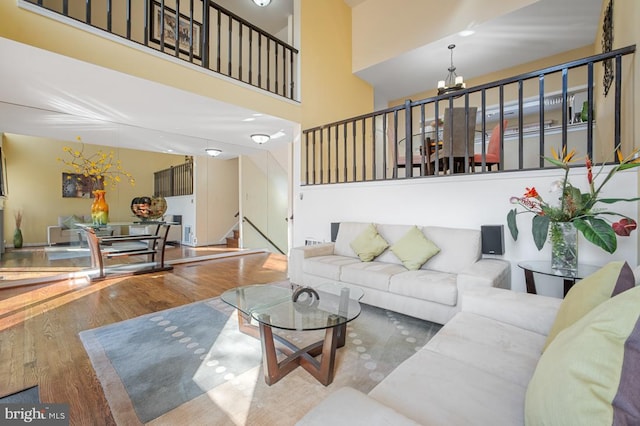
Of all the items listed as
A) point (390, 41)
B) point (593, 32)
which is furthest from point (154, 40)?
point (593, 32)

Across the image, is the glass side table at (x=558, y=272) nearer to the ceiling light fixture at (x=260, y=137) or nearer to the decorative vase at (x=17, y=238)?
the ceiling light fixture at (x=260, y=137)

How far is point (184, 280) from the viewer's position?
404 centimetres

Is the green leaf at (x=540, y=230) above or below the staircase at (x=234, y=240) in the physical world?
above

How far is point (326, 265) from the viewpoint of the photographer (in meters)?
3.13

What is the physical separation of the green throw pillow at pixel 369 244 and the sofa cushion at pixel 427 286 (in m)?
0.57

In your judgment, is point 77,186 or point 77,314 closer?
point 77,314

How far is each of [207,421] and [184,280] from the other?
2980mm

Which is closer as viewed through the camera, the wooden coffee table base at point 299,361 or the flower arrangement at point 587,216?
the wooden coffee table base at point 299,361

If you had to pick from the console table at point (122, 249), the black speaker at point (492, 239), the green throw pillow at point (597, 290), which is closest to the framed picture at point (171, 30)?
the console table at point (122, 249)

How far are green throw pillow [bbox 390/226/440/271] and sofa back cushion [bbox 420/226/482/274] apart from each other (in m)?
0.08

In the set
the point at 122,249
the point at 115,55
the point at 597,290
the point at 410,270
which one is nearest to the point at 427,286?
the point at 410,270

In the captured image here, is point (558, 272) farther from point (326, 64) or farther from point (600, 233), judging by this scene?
point (326, 64)

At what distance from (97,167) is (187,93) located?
2.29 meters

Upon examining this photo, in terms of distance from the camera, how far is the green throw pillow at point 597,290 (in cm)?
100
